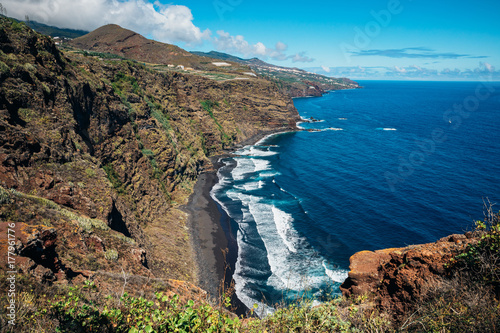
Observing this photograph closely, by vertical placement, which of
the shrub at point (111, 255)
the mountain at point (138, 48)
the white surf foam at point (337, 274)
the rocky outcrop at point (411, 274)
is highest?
the mountain at point (138, 48)

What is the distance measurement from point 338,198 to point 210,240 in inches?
1043

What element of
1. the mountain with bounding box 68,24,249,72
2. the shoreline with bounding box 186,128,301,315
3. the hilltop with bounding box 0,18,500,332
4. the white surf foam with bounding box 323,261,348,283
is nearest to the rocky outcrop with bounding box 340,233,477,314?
the hilltop with bounding box 0,18,500,332

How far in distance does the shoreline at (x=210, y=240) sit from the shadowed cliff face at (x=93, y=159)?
5.36ft

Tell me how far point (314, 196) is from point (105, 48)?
16650 centimetres

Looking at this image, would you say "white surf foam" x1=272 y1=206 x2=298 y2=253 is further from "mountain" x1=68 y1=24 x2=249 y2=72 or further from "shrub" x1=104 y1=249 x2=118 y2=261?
"mountain" x1=68 y1=24 x2=249 y2=72

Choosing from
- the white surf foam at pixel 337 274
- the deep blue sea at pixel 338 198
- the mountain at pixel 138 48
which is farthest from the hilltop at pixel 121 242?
the mountain at pixel 138 48

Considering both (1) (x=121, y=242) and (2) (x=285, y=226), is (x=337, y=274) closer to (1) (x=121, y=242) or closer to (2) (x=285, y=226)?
(2) (x=285, y=226)

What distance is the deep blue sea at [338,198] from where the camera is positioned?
3312 cm

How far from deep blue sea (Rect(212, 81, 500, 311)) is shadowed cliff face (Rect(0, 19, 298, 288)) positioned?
32.2 feet

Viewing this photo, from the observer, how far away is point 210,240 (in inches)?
1479

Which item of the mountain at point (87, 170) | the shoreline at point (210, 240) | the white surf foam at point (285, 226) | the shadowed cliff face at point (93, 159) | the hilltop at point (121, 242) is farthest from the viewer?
the white surf foam at point (285, 226)

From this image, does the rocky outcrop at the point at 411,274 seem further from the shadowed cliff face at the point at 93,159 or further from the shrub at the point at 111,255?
the shadowed cliff face at the point at 93,159

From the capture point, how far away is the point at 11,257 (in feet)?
30.7

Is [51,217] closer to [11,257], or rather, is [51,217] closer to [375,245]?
[11,257]
